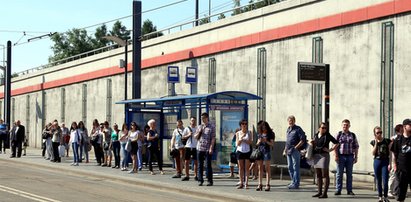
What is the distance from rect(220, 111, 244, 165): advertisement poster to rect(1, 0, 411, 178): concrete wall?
89.7 inches

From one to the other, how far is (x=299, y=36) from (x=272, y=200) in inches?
345

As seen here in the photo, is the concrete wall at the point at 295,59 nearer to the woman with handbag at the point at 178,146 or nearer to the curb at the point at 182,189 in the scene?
the woman with handbag at the point at 178,146

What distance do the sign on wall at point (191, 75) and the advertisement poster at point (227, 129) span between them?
602cm

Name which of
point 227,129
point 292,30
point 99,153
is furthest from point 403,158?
point 99,153

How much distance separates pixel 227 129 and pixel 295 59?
11.1 ft

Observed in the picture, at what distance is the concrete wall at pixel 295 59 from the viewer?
1902 centimetres

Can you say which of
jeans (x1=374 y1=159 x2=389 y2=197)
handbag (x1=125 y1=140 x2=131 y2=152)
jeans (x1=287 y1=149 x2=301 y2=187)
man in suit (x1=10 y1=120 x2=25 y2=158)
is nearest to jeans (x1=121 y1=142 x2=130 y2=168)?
handbag (x1=125 y1=140 x2=131 y2=152)

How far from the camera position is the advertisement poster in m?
20.9

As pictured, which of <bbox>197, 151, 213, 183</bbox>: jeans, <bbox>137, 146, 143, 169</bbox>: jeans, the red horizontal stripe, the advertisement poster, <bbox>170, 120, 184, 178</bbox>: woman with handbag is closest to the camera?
<bbox>197, 151, 213, 183</bbox>: jeans

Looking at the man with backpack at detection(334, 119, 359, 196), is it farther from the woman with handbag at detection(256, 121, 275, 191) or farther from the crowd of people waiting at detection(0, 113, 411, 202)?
the woman with handbag at detection(256, 121, 275, 191)

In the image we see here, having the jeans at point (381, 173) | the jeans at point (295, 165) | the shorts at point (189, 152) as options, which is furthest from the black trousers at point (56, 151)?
the jeans at point (381, 173)

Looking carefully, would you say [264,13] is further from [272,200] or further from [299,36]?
[272,200]

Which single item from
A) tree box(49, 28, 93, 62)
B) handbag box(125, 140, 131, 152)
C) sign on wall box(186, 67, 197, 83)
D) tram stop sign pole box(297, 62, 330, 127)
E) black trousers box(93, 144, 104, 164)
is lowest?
black trousers box(93, 144, 104, 164)

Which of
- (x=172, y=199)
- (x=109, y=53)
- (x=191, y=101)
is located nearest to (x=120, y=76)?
A: (x=109, y=53)
